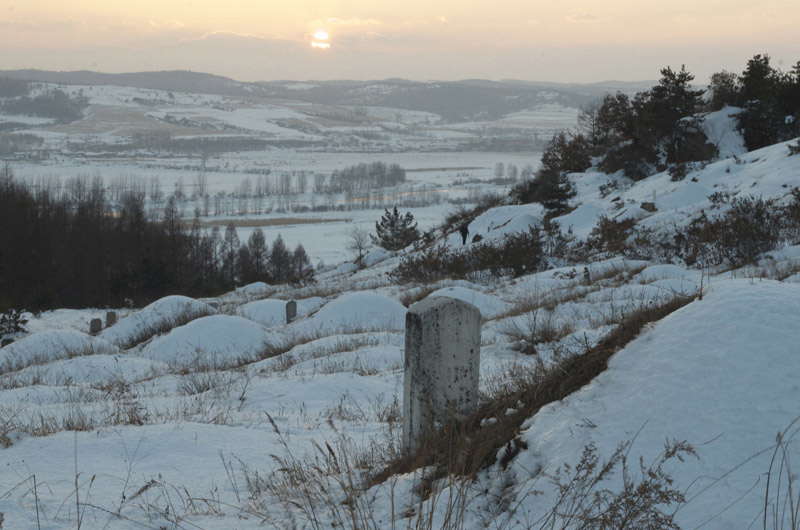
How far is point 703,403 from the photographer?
263 cm

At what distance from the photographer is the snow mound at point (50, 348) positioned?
12.4m

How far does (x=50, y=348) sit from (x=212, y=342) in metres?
4.06

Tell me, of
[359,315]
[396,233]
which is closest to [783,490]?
[359,315]

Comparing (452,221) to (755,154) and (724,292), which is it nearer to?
(755,154)

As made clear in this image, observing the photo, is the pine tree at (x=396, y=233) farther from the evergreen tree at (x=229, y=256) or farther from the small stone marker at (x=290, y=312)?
the small stone marker at (x=290, y=312)

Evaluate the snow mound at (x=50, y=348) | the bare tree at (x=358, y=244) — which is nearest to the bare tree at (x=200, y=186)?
the bare tree at (x=358, y=244)

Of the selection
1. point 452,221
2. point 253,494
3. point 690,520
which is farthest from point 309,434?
point 452,221

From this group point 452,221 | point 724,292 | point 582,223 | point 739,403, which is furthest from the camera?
point 452,221

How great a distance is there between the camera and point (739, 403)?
2594mm

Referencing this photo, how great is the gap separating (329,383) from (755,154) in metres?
22.8

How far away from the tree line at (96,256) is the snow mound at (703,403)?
35.5 metres

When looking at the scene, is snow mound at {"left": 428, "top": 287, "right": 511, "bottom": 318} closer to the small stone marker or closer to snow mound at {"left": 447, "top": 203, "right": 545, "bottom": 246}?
the small stone marker

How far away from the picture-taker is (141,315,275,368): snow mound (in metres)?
10.9

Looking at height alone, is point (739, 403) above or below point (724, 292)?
below
